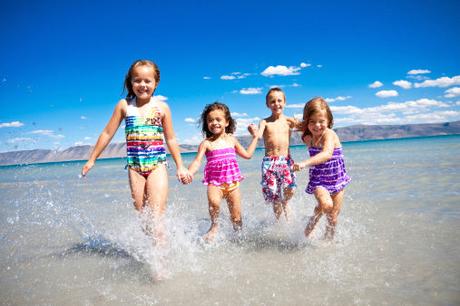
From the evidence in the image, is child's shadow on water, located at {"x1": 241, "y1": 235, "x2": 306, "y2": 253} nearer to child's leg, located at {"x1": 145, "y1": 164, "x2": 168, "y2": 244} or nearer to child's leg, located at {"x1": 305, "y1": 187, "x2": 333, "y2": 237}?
child's leg, located at {"x1": 305, "y1": 187, "x2": 333, "y2": 237}

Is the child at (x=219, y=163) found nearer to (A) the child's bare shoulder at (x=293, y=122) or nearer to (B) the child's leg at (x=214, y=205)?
(B) the child's leg at (x=214, y=205)

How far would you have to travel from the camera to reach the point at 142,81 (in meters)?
3.27

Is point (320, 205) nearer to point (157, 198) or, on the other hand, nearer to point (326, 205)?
point (326, 205)

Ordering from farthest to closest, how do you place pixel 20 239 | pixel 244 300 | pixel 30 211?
pixel 30 211, pixel 20 239, pixel 244 300

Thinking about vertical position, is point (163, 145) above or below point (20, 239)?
above

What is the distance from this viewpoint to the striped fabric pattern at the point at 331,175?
3598 mm

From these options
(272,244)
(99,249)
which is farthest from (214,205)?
(99,249)

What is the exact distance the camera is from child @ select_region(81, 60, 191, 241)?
321 cm

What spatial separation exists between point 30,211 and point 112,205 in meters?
1.56

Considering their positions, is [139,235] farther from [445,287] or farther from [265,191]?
[445,287]

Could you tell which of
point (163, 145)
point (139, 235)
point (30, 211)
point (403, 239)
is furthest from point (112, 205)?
point (403, 239)

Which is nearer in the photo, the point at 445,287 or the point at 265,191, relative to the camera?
the point at 445,287

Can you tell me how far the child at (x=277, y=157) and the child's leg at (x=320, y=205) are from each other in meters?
0.83

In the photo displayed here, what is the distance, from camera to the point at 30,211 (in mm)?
6426
